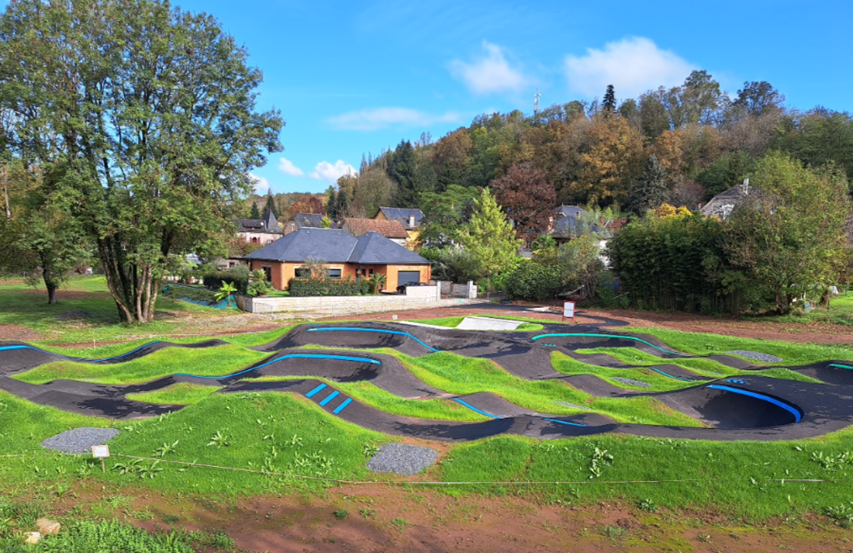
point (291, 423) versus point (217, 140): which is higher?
point (217, 140)

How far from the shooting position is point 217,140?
82.5 ft

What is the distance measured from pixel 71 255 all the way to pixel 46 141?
537cm

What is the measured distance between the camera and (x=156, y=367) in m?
16.0

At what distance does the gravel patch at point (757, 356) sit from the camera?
18.3 metres

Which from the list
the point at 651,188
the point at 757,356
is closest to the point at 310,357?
the point at 757,356

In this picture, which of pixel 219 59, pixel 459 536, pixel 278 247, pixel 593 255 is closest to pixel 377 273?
pixel 278 247

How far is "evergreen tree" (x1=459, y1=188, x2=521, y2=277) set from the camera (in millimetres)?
39969

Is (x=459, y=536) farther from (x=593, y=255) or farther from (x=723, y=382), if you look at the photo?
(x=593, y=255)

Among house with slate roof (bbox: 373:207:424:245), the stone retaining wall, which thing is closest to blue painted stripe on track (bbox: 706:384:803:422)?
the stone retaining wall

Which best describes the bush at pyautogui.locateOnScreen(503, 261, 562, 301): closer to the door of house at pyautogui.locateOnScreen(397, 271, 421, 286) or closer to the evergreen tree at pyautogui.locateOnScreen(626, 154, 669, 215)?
the door of house at pyautogui.locateOnScreen(397, 271, 421, 286)

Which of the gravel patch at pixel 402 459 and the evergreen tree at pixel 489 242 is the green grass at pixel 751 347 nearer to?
the gravel patch at pixel 402 459

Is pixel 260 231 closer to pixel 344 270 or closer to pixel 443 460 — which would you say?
pixel 344 270

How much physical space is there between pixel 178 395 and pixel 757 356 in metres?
20.3

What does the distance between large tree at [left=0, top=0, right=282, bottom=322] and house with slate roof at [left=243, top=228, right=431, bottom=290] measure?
39.8ft
